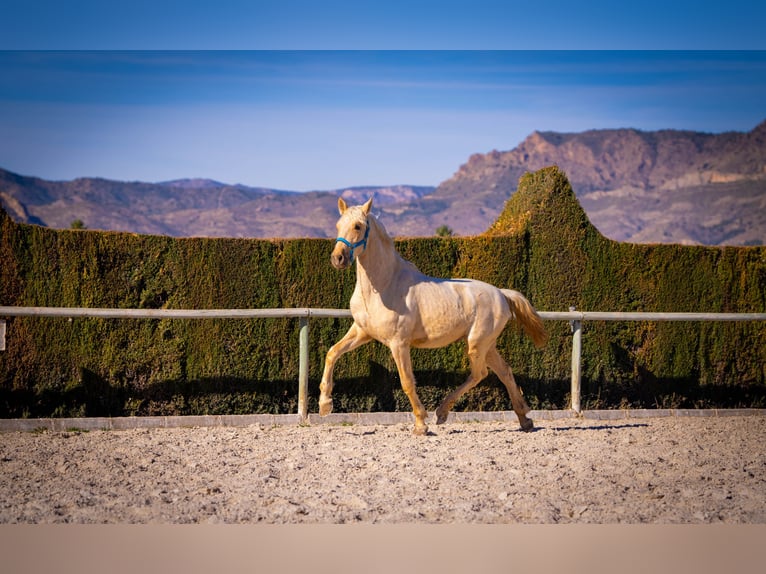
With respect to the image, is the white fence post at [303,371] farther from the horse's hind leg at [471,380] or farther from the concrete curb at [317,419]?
the horse's hind leg at [471,380]

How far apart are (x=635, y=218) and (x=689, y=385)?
12204cm

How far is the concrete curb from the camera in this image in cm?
832

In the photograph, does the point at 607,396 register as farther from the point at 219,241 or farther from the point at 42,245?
the point at 42,245

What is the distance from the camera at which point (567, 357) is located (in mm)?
9758

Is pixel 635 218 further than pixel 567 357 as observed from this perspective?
Yes

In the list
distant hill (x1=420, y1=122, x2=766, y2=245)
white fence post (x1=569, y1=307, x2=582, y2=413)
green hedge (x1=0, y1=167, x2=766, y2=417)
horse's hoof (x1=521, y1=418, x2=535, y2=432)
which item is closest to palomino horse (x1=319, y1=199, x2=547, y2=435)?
horse's hoof (x1=521, y1=418, x2=535, y2=432)

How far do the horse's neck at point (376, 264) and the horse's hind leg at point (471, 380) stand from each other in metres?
1.07

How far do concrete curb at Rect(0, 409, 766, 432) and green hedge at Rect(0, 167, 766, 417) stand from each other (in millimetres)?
278

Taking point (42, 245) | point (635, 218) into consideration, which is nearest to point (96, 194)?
point (635, 218)

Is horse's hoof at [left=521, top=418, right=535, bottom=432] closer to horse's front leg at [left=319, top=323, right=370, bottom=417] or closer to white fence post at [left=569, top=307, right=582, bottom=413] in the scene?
white fence post at [left=569, top=307, right=582, bottom=413]

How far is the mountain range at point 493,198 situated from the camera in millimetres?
116125

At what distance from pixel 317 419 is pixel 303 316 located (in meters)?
1.11

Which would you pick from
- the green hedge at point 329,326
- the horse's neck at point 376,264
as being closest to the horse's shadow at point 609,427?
the green hedge at point 329,326

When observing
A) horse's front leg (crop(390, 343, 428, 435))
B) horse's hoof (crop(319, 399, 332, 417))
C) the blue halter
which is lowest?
horse's hoof (crop(319, 399, 332, 417))
